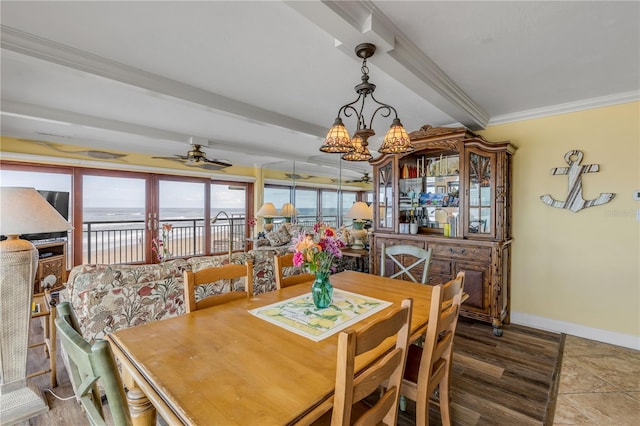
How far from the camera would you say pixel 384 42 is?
176 cm

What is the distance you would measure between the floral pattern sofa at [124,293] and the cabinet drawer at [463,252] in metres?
2.35

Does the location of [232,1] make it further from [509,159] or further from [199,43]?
[509,159]

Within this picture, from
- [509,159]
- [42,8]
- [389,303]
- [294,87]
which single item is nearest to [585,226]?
[509,159]

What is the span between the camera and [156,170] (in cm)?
614

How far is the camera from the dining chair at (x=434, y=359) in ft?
4.42

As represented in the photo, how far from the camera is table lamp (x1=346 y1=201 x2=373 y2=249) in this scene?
437 cm

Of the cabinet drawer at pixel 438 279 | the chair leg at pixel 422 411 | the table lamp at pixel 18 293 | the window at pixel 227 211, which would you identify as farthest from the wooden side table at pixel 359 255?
the window at pixel 227 211

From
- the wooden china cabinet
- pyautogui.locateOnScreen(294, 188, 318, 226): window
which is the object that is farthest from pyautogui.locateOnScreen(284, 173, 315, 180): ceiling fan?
the wooden china cabinet

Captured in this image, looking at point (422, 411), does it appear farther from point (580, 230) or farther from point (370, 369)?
point (580, 230)

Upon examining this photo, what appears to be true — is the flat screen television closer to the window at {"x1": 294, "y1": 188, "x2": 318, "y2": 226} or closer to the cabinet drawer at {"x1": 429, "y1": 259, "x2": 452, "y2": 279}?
the window at {"x1": 294, "y1": 188, "x2": 318, "y2": 226}

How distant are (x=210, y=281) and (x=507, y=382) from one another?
2341 mm

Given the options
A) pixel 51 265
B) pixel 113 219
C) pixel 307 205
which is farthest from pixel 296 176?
pixel 51 265

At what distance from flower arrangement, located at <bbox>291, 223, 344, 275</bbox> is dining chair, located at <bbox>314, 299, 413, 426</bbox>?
0.59 m

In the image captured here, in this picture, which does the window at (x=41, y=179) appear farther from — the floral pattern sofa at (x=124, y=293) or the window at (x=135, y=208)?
the floral pattern sofa at (x=124, y=293)
